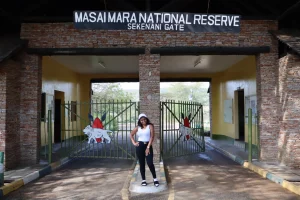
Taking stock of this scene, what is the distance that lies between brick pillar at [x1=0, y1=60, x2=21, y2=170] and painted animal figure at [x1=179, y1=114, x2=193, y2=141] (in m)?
5.40

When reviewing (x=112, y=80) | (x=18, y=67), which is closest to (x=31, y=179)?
(x=18, y=67)

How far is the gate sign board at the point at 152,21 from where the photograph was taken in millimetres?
6098

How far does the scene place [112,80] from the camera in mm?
17844

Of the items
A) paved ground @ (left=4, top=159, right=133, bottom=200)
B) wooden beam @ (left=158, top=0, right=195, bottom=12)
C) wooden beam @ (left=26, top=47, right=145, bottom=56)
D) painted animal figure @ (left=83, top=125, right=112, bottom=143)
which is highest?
wooden beam @ (left=158, top=0, right=195, bottom=12)

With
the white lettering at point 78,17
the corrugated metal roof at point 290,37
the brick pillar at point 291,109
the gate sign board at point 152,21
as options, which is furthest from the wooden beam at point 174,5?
the white lettering at point 78,17

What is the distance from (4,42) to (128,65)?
6.67 meters

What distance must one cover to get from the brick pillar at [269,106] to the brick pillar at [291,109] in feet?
1.30

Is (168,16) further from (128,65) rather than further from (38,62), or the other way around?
(128,65)

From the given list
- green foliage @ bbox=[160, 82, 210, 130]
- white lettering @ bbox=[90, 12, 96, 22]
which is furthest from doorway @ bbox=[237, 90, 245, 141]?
green foliage @ bbox=[160, 82, 210, 130]

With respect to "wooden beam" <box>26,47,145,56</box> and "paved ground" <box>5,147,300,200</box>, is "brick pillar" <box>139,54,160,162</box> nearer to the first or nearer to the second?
"wooden beam" <box>26,47,145,56</box>

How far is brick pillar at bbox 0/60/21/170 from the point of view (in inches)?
322

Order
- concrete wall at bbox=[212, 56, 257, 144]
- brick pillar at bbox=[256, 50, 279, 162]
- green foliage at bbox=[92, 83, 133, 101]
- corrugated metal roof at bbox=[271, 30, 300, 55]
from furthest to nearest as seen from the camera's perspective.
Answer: green foliage at bbox=[92, 83, 133, 101]
concrete wall at bbox=[212, 56, 257, 144]
brick pillar at bbox=[256, 50, 279, 162]
corrugated metal roof at bbox=[271, 30, 300, 55]

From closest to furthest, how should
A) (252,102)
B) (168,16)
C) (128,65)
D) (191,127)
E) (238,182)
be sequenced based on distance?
1. (168,16)
2. (238,182)
3. (191,127)
4. (252,102)
5. (128,65)

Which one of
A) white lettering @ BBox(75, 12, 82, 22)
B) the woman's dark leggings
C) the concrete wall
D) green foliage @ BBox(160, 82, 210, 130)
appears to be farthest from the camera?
green foliage @ BBox(160, 82, 210, 130)
